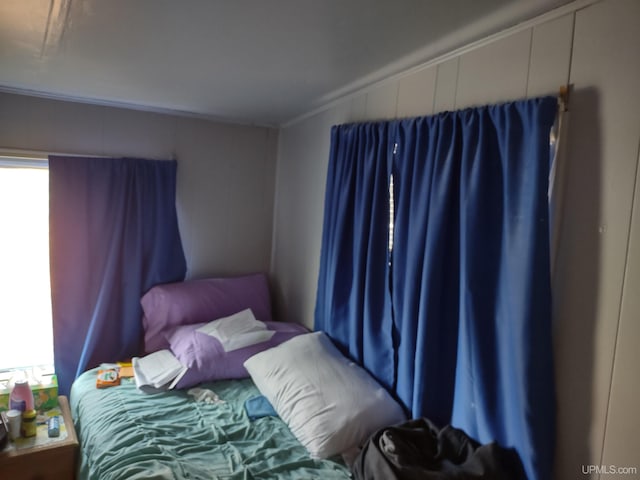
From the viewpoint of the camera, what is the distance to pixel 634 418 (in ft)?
3.45

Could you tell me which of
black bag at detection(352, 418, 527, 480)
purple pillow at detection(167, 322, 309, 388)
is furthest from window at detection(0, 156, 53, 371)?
black bag at detection(352, 418, 527, 480)

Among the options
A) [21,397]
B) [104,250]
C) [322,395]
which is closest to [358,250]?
[322,395]

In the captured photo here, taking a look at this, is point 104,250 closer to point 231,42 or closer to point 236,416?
point 236,416

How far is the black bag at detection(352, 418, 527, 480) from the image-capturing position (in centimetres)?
123

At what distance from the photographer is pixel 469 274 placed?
1386 mm

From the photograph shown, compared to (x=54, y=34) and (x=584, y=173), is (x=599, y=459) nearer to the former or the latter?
(x=584, y=173)

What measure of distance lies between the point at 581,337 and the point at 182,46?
1.70 m

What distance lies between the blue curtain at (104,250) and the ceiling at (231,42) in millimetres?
518

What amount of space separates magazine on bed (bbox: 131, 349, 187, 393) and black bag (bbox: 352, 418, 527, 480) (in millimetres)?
1094

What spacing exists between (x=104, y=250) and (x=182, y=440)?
1472 mm

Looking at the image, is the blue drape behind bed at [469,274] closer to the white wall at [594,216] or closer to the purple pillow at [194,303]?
the white wall at [594,216]

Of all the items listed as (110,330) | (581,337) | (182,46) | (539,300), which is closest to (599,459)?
(581,337)

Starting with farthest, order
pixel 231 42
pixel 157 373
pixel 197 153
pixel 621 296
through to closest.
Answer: pixel 197 153 → pixel 157 373 → pixel 231 42 → pixel 621 296
